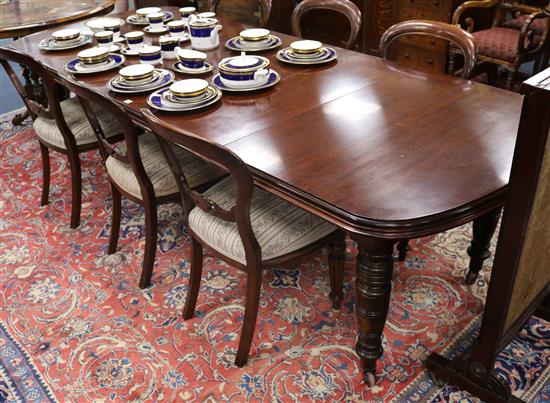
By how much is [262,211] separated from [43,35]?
60.9 inches

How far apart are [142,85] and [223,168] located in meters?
0.62

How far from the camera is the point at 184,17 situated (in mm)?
2393

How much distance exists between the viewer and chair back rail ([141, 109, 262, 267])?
1.21 metres

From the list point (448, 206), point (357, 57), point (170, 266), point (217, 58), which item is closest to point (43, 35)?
point (217, 58)

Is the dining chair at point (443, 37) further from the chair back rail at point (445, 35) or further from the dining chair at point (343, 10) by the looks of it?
the dining chair at point (343, 10)

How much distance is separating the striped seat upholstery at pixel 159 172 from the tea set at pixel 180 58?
0.79ft

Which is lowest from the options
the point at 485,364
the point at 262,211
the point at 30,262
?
the point at 30,262

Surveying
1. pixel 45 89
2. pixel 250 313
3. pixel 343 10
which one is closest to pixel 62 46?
pixel 45 89

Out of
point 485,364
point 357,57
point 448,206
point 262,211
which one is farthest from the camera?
point 357,57

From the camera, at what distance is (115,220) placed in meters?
2.04

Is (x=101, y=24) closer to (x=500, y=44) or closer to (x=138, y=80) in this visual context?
(x=138, y=80)

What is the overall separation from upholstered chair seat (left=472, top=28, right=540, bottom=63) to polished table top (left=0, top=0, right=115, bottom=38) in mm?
1963

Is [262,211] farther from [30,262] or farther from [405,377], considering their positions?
[30,262]

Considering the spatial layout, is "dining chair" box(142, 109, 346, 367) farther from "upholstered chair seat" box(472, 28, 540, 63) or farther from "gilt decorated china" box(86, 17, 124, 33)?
"upholstered chair seat" box(472, 28, 540, 63)
